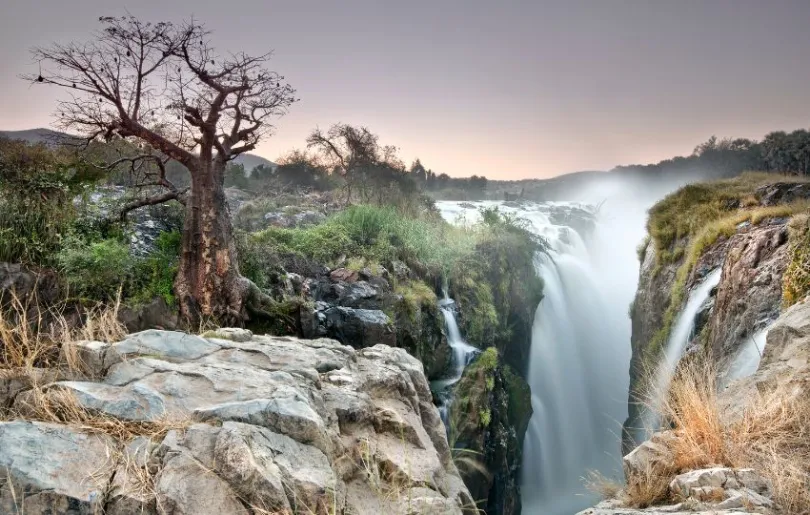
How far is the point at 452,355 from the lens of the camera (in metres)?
10.8

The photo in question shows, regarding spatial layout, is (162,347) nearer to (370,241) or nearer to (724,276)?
(370,241)

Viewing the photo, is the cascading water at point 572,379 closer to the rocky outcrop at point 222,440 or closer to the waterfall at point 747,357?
the waterfall at point 747,357

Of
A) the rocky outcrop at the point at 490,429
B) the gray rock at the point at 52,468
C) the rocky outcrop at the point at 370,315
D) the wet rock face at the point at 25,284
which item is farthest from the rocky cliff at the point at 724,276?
the wet rock face at the point at 25,284

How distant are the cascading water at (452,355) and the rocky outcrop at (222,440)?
5.27m

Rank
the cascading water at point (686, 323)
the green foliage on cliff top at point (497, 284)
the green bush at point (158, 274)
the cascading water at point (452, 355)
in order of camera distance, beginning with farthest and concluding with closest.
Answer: the green foliage on cliff top at point (497, 284) < the cascading water at point (452, 355) < the cascading water at point (686, 323) < the green bush at point (158, 274)

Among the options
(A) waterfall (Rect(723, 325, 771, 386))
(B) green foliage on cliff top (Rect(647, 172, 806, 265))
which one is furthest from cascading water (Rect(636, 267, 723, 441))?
(A) waterfall (Rect(723, 325, 771, 386))

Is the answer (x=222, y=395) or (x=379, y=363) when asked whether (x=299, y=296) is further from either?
(x=222, y=395)

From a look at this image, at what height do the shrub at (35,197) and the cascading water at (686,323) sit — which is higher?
the shrub at (35,197)

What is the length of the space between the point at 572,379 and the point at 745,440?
50.3 feet

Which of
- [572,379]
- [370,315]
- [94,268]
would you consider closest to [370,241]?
[370,315]

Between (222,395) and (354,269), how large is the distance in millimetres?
7053

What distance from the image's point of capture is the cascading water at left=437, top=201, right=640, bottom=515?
1425cm

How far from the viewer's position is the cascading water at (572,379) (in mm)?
14250

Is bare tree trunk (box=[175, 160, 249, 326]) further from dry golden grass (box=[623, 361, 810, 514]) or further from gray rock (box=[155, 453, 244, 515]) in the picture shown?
dry golden grass (box=[623, 361, 810, 514])
